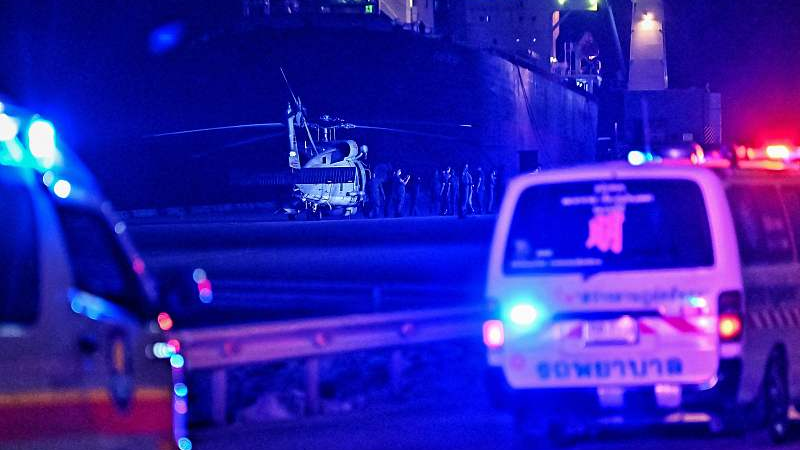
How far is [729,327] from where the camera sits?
296 inches

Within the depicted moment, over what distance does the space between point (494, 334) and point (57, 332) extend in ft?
14.7

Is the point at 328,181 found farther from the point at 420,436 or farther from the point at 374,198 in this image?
the point at 420,436

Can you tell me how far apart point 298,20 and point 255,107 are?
5.63 m

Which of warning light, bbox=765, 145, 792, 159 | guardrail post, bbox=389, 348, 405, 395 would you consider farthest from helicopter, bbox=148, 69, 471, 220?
warning light, bbox=765, 145, 792, 159

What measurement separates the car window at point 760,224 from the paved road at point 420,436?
4.23 feet

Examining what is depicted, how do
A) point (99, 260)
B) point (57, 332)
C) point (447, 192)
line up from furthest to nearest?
1. point (447, 192)
2. point (99, 260)
3. point (57, 332)

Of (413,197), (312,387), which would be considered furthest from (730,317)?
(413,197)

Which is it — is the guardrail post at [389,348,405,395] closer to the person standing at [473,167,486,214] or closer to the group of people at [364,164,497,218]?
the group of people at [364,164,497,218]

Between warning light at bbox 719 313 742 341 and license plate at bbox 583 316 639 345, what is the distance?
48 cm

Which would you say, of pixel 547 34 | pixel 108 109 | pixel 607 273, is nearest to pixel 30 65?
pixel 108 109

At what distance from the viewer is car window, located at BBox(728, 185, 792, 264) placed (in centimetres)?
791

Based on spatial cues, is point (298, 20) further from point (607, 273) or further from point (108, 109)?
point (607, 273)

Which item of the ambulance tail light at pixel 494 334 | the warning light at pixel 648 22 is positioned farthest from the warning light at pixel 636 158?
the warning light at pixel 648 22

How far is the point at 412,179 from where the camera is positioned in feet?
193
